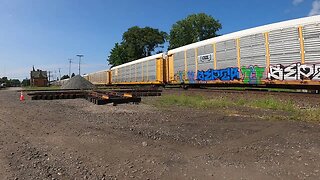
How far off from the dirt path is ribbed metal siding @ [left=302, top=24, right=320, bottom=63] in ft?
20.3

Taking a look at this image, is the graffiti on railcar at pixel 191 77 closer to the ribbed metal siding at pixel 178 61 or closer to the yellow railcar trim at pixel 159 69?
the ribbed metal siding at pixel 178 61

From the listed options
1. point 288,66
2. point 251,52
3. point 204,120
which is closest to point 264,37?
point 251,52

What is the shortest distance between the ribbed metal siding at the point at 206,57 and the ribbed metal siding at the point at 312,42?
684cm

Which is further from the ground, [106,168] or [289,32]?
[289,32]

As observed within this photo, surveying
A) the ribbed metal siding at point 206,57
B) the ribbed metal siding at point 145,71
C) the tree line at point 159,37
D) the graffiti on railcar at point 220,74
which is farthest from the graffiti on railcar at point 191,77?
the tree line at point 159,37

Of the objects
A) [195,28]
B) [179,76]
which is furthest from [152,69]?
[195,28]

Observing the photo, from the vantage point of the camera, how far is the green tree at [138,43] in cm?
7744

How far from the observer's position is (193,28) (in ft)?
228

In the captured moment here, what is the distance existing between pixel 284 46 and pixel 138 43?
66662 millimetres

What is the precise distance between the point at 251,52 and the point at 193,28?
5605 centimetres

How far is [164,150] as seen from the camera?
199 inches

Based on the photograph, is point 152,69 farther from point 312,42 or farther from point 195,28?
point 195,28

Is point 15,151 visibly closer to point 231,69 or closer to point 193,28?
point 231,69

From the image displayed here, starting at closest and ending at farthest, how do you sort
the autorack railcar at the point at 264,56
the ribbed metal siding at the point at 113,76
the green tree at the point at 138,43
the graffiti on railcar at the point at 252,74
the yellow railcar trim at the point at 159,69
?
1. the autorack railcar at the point at 264,56
2. the graffiti on railcar at the point at 252,74
3. the yellow railcar trim at the point at 159,69
4. the ribbed metal siding at the point at 113,76
5. the green tree at the point at 138,43
